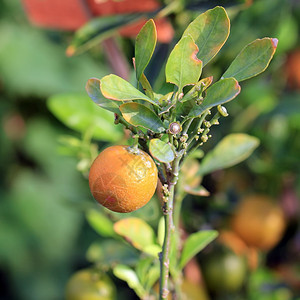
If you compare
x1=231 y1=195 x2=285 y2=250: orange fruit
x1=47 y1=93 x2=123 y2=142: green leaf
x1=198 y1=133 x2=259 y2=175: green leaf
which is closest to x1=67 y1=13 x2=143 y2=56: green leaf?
x1=47 y1=93 x2=123 y2=142: green leaf

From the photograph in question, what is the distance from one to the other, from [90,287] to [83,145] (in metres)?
0.15

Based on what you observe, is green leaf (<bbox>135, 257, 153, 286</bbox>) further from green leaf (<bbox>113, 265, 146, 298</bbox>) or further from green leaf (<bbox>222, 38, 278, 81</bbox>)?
green leaf (<bbox>222, 38, 278, 81</bbox>)

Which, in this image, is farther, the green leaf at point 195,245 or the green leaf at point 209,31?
the green leaf at point 195,245

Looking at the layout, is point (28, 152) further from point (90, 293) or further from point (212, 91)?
point (212, 91)

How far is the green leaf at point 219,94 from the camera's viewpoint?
280 mm

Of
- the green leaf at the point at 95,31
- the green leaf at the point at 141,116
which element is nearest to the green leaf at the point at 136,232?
the green leaf at the point at 141,116

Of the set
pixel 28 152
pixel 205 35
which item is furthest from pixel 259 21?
pixel 28 152

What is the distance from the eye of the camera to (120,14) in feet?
1.83

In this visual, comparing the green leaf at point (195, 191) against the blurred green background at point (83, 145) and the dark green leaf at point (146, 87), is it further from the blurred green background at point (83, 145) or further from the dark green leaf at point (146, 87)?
the dark green leaf at point (146, 87)

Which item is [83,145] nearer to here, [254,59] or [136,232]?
[136,232]

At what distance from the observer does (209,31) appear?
11.8 inches

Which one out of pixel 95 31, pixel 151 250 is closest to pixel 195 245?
pixel 151 250

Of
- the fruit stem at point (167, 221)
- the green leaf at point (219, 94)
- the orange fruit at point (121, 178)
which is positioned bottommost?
the fruit stem at point (167, 221)

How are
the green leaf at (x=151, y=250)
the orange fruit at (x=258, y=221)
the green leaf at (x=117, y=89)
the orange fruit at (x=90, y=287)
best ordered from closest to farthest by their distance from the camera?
1. the green leaf at (x=117, y=89)
2. the green leaf at (x=151, y=250)
3. the orange fruit at (x=90, y=287)
4. the orange fruit at (x=258, y=221)
